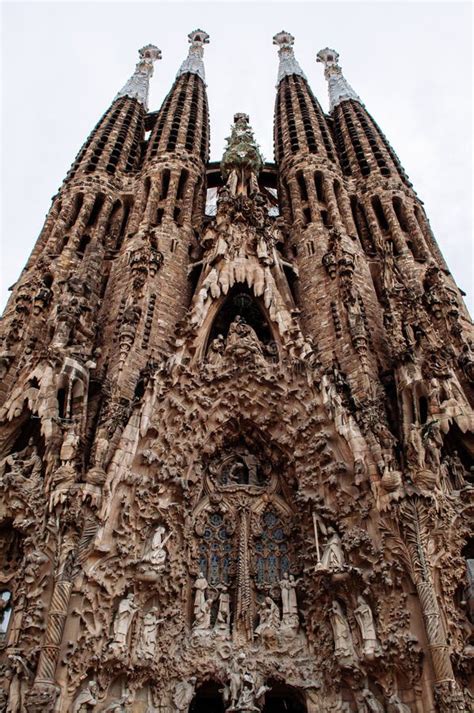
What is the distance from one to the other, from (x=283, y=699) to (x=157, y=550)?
3.28 m

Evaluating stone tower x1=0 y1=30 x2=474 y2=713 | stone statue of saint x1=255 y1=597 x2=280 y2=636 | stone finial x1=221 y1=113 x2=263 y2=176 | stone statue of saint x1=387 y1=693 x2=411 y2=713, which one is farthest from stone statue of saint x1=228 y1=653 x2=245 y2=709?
stone finial x1=221 y1=113 x2=263 y2=176

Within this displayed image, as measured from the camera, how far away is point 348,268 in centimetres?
1480

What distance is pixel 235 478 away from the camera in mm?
11727

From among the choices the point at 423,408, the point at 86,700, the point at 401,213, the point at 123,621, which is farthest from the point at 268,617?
the point at 401,213

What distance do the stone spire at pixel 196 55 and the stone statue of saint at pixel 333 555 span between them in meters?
22.9

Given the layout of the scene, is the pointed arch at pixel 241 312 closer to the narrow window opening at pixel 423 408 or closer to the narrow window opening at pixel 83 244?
the narrow window opening at pixel 423 408

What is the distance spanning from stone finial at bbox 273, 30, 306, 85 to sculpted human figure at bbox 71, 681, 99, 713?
2527 cm

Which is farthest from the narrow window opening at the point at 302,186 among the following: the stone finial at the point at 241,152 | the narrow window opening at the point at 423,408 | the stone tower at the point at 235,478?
the narrow window opening at the point at 423,408

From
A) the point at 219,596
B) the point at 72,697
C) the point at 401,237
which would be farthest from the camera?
the point at 401,237

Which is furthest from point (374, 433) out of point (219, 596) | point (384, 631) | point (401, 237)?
point (401, 237)

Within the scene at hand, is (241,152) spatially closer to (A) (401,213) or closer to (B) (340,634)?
(A) (401,213)

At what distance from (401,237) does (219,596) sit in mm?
10713

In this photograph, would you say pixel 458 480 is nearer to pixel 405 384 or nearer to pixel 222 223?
pixel 405 384

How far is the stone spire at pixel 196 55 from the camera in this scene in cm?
2705
